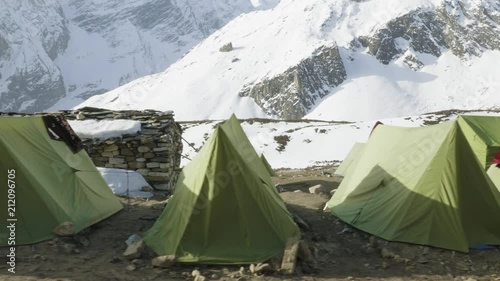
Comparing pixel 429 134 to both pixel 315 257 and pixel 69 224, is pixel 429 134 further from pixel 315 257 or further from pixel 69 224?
pixel 69 224

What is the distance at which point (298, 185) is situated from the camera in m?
20.5

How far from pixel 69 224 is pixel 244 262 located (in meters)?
3.87

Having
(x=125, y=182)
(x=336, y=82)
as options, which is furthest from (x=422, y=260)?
(x=336, y=82)

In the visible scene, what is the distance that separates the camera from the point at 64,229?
9.05m

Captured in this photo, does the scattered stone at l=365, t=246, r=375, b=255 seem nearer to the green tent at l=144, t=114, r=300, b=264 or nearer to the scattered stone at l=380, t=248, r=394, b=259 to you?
the scattered stone at l=380, t=248, r=394, b=259

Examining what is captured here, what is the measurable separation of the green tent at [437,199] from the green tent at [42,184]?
21.5 feet

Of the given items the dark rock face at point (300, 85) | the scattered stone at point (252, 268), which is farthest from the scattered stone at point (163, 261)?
the dark rock face at point (300, 85)

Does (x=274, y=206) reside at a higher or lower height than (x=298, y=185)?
higher

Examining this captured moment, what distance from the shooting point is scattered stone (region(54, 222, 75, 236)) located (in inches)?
356

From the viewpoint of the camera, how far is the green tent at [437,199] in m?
9.21

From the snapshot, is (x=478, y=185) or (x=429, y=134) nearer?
(x=478, y=185)

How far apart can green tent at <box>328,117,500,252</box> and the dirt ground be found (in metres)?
0.29

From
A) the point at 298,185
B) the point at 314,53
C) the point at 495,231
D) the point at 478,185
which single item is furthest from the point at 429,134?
the point at 314,53

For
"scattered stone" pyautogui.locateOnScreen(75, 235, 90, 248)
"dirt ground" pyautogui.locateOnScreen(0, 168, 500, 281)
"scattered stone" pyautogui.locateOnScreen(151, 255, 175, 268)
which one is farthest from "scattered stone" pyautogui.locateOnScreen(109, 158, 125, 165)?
"scattered stone" pyautogui.locateOnScreen(151, 255, 175, 268)
